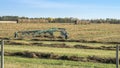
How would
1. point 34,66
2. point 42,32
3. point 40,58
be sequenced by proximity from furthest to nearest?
point 42,32 → point 40,58 → point 34,66

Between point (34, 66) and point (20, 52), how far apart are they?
5.61 meters

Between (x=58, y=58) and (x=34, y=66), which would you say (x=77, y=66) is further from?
(x=58, y=58)

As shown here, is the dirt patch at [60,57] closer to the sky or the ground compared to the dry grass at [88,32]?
closer to the sky

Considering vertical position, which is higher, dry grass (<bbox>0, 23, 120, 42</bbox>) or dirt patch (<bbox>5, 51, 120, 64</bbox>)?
dirt patch (<bbox>5, 51, 120, 64</bbox>)

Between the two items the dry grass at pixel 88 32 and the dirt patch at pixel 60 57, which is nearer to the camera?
the dirt patch at pixel 60 57

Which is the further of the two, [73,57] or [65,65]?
[73,57]

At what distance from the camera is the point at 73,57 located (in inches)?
779

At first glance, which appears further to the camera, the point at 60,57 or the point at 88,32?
the point at 88,32

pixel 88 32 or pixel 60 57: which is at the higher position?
pixel 60 57

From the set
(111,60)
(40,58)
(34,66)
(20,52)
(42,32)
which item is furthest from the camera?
(42,32)

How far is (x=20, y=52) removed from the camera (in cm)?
2186

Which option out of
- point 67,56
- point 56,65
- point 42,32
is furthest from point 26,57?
point 42,32

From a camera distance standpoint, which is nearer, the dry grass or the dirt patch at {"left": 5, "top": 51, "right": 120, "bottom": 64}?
the dirt patch at {"left": 5, "top": 51, "right": 120, "bottom": 64}

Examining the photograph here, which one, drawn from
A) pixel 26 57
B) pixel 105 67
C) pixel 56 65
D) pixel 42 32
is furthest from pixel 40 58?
pixel 42 32
